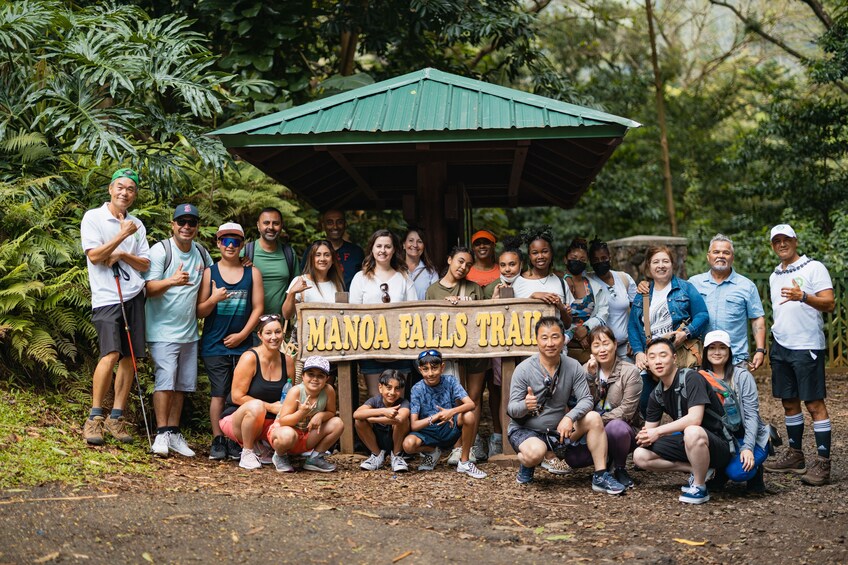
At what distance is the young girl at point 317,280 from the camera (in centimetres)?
703

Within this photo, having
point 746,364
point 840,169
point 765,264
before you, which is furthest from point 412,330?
point 840,169

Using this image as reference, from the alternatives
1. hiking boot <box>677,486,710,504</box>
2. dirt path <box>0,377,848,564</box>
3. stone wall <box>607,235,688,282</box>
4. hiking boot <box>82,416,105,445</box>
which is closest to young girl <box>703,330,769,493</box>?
dirt path <box>0,377,848,564</box>

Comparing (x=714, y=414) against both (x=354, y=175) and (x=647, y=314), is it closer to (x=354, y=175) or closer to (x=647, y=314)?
(x=647, y=314)

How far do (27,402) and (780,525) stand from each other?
5.57 m

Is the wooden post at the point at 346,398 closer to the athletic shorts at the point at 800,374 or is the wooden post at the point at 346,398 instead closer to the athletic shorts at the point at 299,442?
the athletic shorts at the point at 299,442

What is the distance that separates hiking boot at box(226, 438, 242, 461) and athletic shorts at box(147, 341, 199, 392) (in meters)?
0.53

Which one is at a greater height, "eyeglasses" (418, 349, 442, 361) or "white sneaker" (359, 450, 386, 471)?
"eyeglasses" (418, 349, 442, 361)

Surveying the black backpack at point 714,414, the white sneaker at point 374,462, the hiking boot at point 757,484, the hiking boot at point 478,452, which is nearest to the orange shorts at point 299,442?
the white sneaker at point 374,462

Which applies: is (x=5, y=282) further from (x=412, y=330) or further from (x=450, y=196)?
(x=450, y=196)

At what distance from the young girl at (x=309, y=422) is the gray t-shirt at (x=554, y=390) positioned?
139 cm

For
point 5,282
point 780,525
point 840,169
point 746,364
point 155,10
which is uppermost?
point 155,10

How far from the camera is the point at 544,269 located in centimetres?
703

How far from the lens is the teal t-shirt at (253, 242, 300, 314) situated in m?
7.31

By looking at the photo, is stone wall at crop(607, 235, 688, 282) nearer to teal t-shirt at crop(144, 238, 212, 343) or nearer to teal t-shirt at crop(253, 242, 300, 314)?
teal t-shirt at crop(253, 242, 300, 314)
